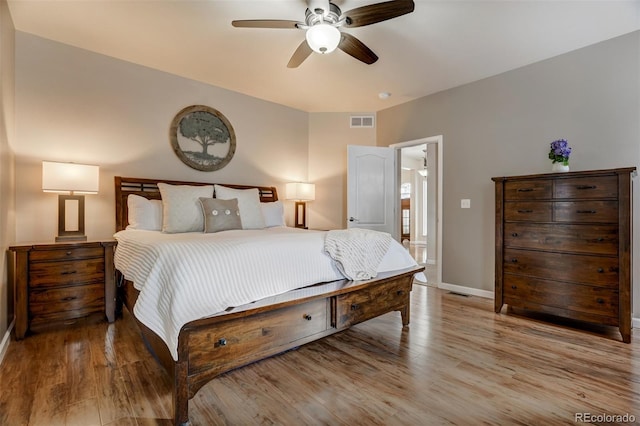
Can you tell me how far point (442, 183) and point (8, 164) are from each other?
4.58 meters

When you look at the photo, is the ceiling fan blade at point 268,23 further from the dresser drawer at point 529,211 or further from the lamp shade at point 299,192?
the dresser drawer at point 529,211

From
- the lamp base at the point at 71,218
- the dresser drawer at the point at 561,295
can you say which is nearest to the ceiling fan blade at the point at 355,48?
the dresser drawer at the point at 561,295

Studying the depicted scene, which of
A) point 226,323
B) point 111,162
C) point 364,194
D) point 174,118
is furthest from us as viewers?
point 364,194

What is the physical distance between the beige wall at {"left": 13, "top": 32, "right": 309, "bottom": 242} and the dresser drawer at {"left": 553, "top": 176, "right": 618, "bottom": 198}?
12.1ft

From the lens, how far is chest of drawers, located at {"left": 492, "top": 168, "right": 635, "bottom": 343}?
2.47 meters

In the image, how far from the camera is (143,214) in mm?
3127

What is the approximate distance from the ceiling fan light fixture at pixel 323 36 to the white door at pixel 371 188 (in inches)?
90.8

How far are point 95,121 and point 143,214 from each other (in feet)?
3.84

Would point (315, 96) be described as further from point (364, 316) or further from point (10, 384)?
point (10, 384)

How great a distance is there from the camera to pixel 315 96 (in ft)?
14.6

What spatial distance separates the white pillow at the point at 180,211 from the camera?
298 cm

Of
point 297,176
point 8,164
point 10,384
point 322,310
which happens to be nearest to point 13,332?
point 10,384

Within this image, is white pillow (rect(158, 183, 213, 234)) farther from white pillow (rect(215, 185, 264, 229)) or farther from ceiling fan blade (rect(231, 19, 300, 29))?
ceiling fan blade (rect(231, 19, 300, 29))

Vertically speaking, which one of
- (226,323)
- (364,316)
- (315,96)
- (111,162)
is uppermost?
(315,96)
